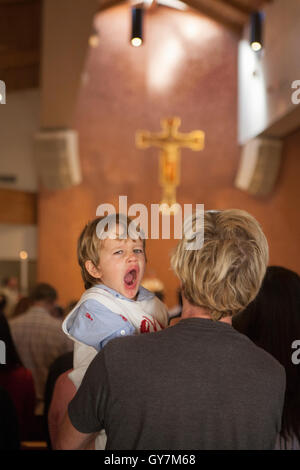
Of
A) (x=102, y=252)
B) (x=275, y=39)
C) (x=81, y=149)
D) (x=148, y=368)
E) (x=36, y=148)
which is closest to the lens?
(x=148, y=368)

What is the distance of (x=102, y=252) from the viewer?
1.58 metres

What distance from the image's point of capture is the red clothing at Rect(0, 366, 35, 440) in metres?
2.32

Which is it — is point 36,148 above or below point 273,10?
below

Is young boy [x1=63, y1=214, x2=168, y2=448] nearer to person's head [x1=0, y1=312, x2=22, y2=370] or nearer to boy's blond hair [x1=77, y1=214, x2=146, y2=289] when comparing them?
boy's blond hair [x1=77, y1=214, x2=146, y2=289]

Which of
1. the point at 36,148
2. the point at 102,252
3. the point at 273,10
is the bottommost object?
the point at 102,252

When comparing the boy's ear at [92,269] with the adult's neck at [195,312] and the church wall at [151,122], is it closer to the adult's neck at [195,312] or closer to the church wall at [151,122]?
Result: the adult's neck at [195,312]

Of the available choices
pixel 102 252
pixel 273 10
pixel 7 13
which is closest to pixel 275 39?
pixel 273 10

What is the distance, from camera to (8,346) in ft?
6.72

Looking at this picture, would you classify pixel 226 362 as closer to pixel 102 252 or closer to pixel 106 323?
pixel 106 323

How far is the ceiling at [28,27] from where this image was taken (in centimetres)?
577

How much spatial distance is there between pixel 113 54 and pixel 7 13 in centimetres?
296

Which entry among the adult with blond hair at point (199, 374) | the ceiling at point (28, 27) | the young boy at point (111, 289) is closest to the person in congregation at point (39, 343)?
the young boy at point (111, 289)

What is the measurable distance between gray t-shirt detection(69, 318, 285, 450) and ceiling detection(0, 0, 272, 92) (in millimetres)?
5211

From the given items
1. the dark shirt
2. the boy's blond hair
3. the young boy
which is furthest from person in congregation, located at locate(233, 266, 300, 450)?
the dark shirt
